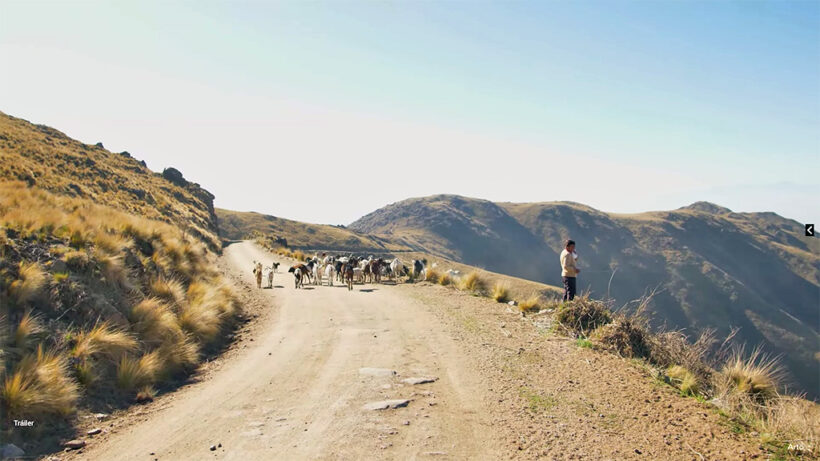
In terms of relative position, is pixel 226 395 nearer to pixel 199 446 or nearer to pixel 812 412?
pixel 199 446

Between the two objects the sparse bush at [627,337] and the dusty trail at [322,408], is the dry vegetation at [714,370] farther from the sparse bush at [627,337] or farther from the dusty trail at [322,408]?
the dusty trail at [322,408]

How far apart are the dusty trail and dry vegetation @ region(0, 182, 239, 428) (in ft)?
3.64

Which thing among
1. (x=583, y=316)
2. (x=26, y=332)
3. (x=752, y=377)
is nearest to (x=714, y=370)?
(x=752, y=377)

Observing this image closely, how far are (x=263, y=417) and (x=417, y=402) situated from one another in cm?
234

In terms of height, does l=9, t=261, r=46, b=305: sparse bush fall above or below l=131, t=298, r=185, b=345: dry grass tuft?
above

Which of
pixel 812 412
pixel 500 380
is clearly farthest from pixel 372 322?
pixel 812 412

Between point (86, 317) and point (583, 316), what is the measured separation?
11527mm

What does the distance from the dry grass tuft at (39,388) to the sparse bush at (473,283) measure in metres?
15.3

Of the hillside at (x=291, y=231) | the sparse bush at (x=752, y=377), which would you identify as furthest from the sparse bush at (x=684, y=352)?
the hillside at (x=291, y=231)

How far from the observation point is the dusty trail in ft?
17.2

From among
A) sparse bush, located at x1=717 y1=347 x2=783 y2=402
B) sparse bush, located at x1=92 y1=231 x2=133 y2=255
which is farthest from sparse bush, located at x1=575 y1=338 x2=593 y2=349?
sparse bush, located at x1=92 y1=231 x2=133 y2=255

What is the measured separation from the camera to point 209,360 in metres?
9.82

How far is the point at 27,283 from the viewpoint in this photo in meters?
7.70

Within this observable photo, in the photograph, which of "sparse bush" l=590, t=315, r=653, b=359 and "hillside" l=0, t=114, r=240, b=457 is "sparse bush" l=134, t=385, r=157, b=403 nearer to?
"hillside" l=0, t=114, r=240, b=457
